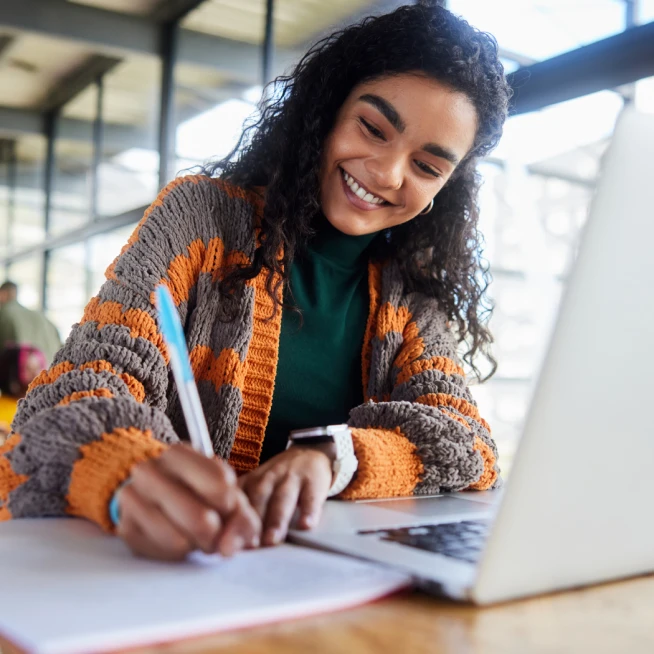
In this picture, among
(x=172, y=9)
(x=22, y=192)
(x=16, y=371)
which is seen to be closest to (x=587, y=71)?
(x=16, y=371)

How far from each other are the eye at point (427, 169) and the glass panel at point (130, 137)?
3406 millimetres

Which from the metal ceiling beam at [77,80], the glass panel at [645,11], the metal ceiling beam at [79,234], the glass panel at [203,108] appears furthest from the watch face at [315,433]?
the metal ceiling beam at [77,80]

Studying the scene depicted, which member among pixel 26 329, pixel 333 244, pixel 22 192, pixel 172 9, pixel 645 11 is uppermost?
pixel 172 9

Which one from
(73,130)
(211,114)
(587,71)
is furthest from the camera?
(73,130)

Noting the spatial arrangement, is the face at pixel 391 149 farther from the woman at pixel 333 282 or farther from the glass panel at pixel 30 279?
the glass panel at pixel 30 279

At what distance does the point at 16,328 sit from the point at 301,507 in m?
4.52

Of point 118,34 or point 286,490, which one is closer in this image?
→ point 286,490

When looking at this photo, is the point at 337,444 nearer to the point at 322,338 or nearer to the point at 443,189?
the point at 322,338

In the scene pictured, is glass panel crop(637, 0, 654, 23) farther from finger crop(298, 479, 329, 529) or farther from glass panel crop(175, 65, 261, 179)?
glass panel crop(175, 65, 261, 179)

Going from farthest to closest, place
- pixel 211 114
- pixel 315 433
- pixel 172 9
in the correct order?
pixel 172 9
pixel 211 114
pixel 315 433

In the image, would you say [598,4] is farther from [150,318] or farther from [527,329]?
[527,329]

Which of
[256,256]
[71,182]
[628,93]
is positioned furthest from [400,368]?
[71,182]

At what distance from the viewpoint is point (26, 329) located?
4754 mm

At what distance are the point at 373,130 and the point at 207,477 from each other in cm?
75
